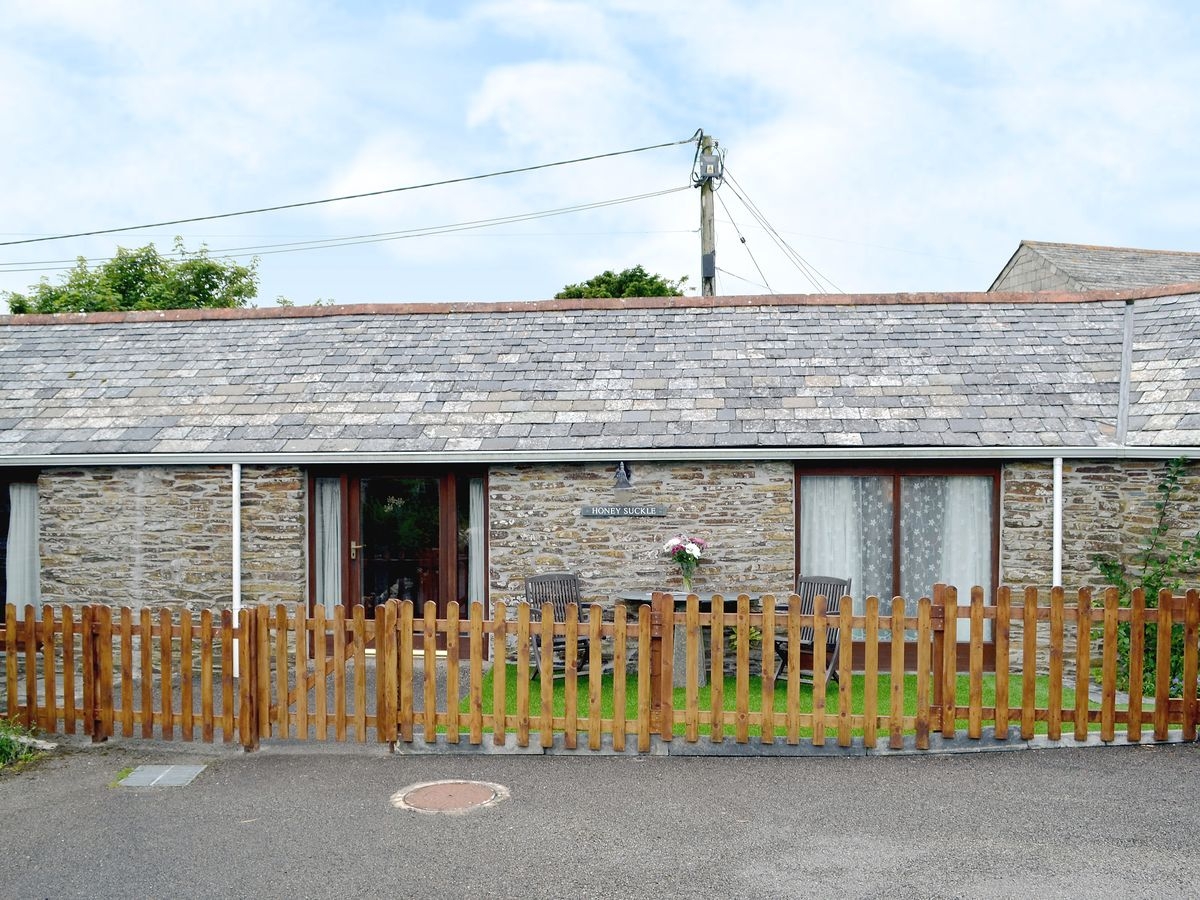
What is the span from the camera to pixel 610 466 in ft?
37.9

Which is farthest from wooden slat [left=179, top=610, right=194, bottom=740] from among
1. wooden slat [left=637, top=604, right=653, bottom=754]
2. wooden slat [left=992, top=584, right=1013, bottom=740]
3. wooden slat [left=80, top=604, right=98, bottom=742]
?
wooden slat [left=992, top=584, right=1013, bottom=740]

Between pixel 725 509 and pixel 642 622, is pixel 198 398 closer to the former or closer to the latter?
pixel 725 509

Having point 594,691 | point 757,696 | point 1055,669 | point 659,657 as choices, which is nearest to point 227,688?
point 594,691

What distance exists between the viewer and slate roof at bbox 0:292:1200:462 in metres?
11.6

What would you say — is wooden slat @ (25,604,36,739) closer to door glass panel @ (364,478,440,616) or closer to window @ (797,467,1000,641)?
door glass panel @ (364,478,440,616)

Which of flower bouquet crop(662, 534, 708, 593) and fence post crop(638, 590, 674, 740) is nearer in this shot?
fence post crop(638, 590, 674, 740)

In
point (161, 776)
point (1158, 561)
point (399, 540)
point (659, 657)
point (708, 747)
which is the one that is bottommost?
point (161, 776)

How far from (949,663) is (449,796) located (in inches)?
150

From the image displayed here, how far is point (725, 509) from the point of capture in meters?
11.4

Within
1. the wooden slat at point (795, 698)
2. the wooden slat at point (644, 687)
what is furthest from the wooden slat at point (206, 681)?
the wooden slat at point (795, 698)

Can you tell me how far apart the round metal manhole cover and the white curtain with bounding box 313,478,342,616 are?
17.8 feet

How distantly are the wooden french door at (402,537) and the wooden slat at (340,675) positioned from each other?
402cm

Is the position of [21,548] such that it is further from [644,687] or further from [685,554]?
[644,687]

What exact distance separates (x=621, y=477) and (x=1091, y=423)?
5310 mm
